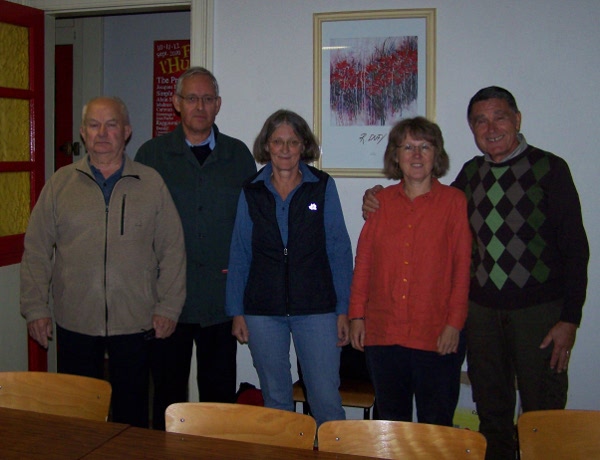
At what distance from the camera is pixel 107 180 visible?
2.38m

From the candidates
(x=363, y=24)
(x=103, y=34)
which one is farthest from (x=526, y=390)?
(x=103, y=34)

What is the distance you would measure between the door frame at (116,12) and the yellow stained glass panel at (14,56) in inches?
6.5

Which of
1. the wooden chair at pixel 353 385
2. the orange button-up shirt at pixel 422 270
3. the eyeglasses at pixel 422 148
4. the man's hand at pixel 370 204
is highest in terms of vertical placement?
the eyeglasses at pixel 422 148

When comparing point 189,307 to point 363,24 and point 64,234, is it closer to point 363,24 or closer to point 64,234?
point 64,234

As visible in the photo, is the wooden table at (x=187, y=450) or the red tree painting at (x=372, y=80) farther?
the red tree painting at (x=372, y=80)

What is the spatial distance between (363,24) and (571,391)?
6.42ft

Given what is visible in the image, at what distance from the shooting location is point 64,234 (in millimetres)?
2348

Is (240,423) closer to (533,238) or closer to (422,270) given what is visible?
(422,270)

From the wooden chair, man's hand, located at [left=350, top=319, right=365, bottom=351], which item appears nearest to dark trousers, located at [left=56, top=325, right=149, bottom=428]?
the wooden chair

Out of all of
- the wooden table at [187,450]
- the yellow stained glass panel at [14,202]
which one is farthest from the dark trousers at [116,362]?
the yellow stained glass panel at [14,202]

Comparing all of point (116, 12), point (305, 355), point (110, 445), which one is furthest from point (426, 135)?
point (116, 12)

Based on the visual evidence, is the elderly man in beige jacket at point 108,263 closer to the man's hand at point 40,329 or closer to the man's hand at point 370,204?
the man's hand at point 40,329

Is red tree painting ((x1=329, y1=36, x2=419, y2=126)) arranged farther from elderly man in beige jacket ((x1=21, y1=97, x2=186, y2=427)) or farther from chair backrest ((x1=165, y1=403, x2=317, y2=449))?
chair backrest ((x1=165, y1=403, x2=317, y2=449))

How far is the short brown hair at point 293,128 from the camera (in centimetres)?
240
